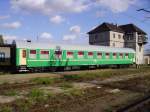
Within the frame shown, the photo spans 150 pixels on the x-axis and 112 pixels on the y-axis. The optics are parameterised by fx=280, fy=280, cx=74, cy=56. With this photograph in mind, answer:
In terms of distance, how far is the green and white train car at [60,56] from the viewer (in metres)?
27.3

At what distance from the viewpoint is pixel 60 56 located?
30.9 meters

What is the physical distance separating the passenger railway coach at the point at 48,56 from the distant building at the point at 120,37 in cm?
2759

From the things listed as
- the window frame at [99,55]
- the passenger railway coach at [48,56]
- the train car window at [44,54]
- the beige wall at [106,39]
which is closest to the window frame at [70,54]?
the passenger railway coach at [48,56]

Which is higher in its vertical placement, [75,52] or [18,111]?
[75,52]

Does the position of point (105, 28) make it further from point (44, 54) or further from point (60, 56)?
point (44, 54)

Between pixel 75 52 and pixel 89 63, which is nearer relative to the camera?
pixel 75 52

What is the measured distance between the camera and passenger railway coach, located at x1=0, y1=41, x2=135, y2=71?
89.4 ft

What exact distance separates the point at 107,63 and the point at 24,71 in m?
13.9

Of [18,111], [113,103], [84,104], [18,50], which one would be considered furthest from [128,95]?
[18,50]

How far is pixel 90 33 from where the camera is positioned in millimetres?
70500

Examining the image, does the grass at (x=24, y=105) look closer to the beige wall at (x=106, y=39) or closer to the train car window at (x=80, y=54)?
the train car window at (x=80, y=54)

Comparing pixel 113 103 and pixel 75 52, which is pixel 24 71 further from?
pixel 113 103

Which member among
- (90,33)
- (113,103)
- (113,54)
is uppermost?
(90,33)

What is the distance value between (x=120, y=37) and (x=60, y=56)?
40.1 metres
